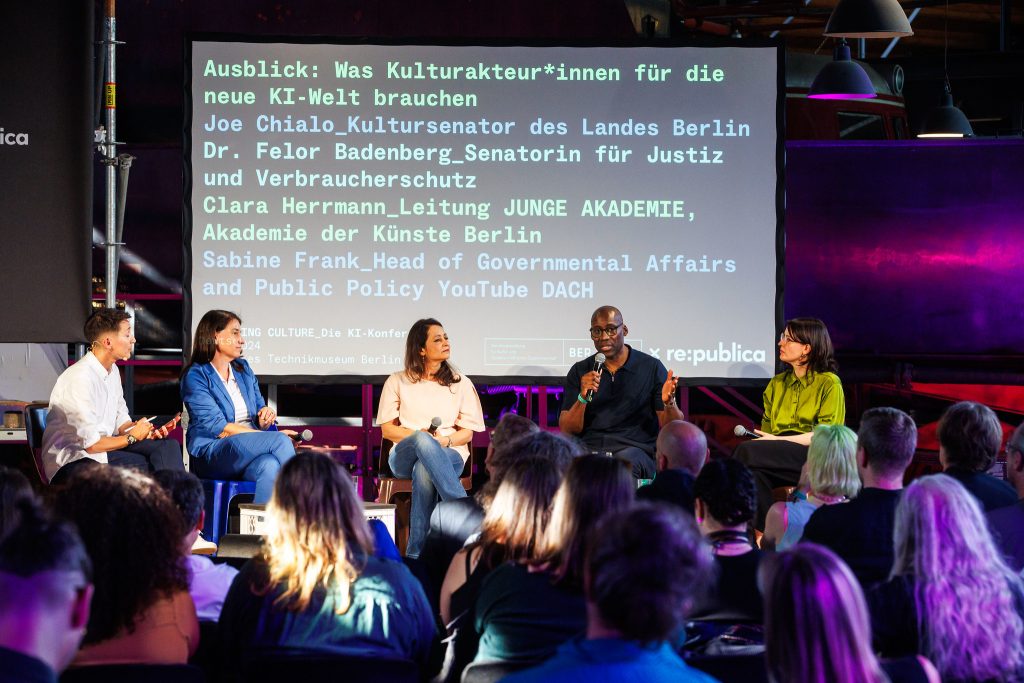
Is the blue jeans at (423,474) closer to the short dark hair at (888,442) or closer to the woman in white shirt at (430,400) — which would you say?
the woman in white shirt at (430,400)

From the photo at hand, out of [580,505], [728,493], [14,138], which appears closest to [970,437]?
[728,493]

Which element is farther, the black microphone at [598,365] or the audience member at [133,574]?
the black microphone at [598,365]

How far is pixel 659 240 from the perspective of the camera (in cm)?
627

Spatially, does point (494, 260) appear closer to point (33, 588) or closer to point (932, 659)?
point (932, 659)

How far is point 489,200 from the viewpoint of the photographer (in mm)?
6270

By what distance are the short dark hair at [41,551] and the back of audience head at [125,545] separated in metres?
0.62

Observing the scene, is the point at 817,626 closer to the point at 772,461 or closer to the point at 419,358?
the point at 772,461

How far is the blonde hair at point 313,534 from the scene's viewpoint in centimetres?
232

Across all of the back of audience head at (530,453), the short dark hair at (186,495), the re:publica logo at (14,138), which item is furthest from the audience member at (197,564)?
the re:publica logo at (14,138)

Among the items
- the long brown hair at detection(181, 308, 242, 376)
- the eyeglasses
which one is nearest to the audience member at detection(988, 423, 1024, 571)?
the eyeglasses

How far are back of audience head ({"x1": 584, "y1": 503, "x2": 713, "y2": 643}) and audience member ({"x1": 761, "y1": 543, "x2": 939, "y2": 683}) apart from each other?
0.42 ft

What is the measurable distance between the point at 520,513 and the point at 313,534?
513mm

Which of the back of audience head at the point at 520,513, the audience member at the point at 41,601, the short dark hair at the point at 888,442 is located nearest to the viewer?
the audience member at the point at 41,601

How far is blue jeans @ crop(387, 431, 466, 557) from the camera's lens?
5277 mm
